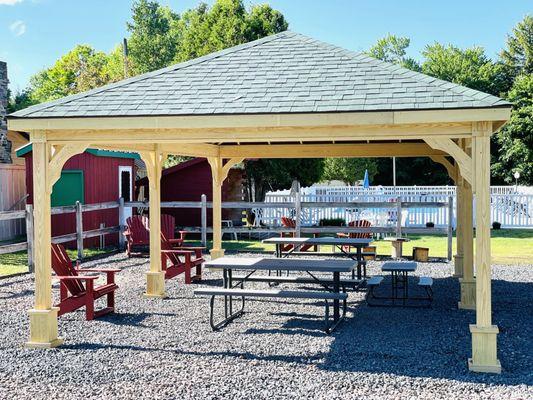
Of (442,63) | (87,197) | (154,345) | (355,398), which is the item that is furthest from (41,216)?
(442,63)

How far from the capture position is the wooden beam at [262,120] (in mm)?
6801

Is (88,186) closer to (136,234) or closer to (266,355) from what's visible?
(136,234)

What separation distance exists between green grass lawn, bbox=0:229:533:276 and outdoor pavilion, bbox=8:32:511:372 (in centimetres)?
680

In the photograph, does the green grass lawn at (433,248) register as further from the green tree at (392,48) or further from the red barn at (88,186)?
the green tree at (392,48)

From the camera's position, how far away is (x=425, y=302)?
34.5 ft

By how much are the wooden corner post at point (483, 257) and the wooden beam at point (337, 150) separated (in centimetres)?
502

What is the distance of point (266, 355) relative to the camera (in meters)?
7.34

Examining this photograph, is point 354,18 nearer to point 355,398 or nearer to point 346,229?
point 346,229

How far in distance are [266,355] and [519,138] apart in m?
35.7

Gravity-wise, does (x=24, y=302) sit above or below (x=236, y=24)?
below

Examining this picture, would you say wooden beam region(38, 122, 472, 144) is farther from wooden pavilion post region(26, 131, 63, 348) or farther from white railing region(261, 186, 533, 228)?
white railing region(261, 186, 533, 228)

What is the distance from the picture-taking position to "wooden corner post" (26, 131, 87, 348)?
7.90 meters

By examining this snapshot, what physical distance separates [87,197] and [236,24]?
12.1 meters

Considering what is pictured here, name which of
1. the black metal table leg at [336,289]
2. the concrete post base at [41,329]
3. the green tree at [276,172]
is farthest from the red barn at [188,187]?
the concrete post base at [41,329]
